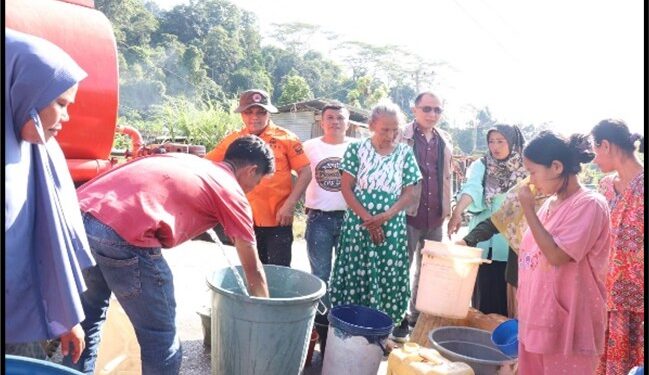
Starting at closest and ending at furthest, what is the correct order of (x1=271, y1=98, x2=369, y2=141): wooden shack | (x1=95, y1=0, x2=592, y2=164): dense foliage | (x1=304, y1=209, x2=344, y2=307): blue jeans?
(x1=304, y1=209, x2=344, y2=307): blue jeans, (x1=271, y1=98, x2=369, y2=141): wooden shack, (x1=95, y1=0, x2=592, y2=164): dense foliage

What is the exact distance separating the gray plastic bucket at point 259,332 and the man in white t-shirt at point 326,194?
1.02 metres

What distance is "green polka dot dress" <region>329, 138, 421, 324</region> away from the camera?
374cm

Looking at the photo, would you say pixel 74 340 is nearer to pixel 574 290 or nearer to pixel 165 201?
pixel 165 201

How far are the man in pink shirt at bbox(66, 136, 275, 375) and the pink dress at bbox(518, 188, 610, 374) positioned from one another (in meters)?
1.26

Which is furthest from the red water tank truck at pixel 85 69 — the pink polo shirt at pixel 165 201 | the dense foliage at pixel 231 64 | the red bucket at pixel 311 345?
the dense foliage at pixel 231 64

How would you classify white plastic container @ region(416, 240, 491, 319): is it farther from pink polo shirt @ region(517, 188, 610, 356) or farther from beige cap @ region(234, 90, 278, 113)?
beige cap @ region(234, 90, 278, 113)

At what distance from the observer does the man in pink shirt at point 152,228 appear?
90.2 inches

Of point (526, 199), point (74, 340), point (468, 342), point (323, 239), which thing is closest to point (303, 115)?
point (323, 239)

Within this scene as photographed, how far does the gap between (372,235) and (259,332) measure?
50.2 inches

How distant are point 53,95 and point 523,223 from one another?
2.69m

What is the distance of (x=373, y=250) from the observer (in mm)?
3738

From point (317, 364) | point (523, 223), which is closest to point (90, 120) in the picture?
point (317, 364)

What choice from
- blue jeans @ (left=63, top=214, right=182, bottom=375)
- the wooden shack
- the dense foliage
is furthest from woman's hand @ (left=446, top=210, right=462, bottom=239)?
the wooden shack

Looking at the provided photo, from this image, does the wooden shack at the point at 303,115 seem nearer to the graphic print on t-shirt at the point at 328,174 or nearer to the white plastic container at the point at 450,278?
the graphic print on t-shirt at the point at 328,174
